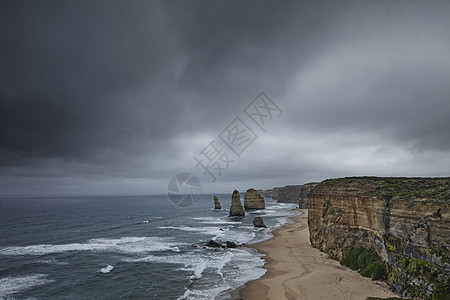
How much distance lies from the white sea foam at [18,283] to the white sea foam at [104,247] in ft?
38.3

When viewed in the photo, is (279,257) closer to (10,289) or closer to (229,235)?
(229,235)

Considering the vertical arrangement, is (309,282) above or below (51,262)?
above

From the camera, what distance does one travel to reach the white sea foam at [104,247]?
130ft

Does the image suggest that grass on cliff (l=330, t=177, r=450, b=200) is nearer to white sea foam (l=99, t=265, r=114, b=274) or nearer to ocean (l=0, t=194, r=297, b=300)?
ocean (l=0, t=194, r=297, b=300)

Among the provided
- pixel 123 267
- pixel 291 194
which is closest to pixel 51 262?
pixel 123 267

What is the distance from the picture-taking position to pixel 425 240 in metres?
17.4

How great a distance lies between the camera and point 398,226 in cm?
2059

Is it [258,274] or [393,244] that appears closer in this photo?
[393,244]

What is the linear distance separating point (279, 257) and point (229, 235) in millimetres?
20030

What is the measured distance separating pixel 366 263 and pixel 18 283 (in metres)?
36.4

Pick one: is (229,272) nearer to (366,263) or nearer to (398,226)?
(366,263)

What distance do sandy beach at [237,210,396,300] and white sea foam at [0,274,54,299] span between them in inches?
846

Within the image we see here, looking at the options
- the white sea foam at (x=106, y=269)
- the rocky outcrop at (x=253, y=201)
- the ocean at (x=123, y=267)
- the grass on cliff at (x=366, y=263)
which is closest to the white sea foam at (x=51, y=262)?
the ocean at (x=123, y=267)

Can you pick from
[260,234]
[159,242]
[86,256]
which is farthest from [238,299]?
[260,234]
